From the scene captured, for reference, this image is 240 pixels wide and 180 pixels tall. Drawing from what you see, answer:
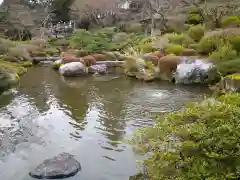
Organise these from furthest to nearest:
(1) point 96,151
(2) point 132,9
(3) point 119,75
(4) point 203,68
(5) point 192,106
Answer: (2) point 132,9 → (3) point 119,75 → (4) point 203,68 → (1) point 96,151 → (5) point 192,106

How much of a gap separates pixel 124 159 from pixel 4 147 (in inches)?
103

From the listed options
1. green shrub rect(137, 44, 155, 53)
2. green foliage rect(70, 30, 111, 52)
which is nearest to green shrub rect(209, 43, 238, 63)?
green shrub rect(137, 44, 155, 53)

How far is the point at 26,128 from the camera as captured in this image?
767cm

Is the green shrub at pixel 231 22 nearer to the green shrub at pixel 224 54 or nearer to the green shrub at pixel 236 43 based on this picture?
the green shrub at pixel 236 43

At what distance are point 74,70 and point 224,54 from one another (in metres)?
7.60

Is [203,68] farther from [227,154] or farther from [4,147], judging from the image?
[227,154]

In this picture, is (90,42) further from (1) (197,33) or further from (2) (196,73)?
(2) (196,73)

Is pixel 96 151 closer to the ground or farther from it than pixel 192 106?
closer to the ground

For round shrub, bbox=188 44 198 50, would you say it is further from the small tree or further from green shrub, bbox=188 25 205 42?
the small tree

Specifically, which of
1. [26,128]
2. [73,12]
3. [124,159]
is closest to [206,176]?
[124,159]

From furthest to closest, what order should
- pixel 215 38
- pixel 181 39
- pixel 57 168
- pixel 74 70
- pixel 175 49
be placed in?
pixel 181 39 → pixel 74 70 → pixel 175 49 → pixel 215 38 → pixel 57 168

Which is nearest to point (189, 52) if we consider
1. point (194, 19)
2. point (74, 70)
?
point (74, 70)

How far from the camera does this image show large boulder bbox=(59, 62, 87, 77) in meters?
15.9

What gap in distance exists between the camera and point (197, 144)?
354 cm
